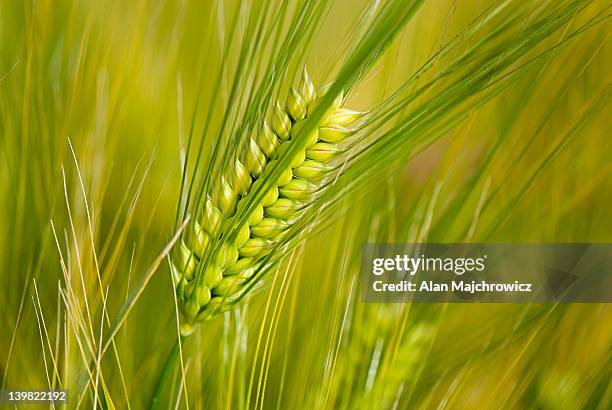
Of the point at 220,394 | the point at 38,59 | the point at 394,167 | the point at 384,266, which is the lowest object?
the point at 220,394

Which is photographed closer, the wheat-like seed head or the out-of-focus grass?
→ the wheat-like seed head

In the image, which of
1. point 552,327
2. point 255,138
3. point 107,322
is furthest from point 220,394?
point 552,327

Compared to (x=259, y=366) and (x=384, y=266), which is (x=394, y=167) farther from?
(x=259, y=366)

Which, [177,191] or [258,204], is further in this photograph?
[177,191]

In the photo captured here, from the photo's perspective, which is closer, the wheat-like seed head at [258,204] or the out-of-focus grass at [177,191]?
the wheat-like seed head at [258,204]
